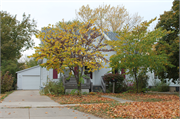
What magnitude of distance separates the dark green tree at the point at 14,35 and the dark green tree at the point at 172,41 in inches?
845

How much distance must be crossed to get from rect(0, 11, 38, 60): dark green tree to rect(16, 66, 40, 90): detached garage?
14.8 ft

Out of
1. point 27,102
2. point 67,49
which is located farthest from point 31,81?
point 27,102

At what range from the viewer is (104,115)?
7656mm

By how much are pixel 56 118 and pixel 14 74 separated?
24599 mm

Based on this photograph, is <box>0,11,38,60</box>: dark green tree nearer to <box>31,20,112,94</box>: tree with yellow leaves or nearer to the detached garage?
the detached garage

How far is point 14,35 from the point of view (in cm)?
3212

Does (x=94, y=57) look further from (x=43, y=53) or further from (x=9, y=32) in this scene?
(x=9, y=32)

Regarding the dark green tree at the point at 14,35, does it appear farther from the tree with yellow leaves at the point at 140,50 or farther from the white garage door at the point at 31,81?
the tree with yellow leaves at the point at 140,50

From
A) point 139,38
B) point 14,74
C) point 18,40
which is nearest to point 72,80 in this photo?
point 139,38

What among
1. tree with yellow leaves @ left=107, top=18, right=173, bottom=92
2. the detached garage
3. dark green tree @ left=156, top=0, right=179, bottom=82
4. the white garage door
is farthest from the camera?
the white garage door

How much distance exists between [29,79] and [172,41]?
19872 millimetres

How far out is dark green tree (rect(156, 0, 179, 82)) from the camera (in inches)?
662

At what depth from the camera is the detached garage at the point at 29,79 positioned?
28594 mm

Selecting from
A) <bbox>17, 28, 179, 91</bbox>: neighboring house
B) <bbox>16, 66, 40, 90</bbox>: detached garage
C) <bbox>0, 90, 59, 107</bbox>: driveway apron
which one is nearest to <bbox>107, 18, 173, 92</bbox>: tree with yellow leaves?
<bbox>17, 28, 179, 91</bbox>: neighboring house
